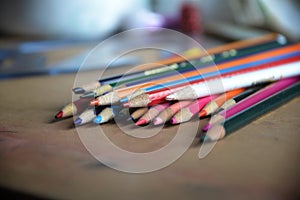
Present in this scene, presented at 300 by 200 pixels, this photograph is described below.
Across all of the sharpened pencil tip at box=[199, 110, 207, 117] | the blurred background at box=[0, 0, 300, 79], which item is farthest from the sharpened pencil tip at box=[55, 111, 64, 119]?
the blurred background at box=[0, 0, 300, 79]

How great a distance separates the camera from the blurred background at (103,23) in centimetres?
74

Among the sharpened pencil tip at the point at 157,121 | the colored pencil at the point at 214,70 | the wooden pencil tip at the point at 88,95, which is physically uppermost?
the colored pencil at the point at 214,70

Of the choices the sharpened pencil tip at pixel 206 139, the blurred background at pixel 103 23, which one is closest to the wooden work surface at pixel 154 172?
the sharpened pencil tip at pixel 206 139

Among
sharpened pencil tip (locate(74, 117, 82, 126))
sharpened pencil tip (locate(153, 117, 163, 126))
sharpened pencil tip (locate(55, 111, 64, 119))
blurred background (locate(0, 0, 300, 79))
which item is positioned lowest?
sharpened pencil tip (locate(153, 117, 163, 126))

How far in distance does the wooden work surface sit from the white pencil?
29 millimetres

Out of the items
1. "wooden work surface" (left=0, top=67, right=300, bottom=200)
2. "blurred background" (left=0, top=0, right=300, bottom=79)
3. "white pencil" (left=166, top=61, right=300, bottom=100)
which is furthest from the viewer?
"blurred background" (left=0, top=0, right=300, bottom=79)

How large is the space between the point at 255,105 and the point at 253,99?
1 cm

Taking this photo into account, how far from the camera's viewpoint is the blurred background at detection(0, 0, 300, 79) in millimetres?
737

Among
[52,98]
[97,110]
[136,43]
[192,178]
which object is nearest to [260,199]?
[192,178]

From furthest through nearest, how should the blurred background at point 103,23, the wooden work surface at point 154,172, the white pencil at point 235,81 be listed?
the blurred background at point 103,23
the white pencil at point 235,81
the wooden work surface at point 154,172

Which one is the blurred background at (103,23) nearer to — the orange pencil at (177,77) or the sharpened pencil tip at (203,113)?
the orange pencil at (177,77)

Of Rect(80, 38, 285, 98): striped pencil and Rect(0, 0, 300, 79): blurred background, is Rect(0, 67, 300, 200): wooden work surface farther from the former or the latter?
Rect(0, 0, 300, 79): blurred background

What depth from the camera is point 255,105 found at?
0.35 meters

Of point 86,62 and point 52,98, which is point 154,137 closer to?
point 52,98
